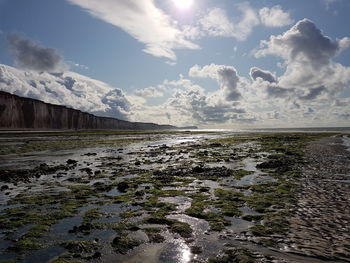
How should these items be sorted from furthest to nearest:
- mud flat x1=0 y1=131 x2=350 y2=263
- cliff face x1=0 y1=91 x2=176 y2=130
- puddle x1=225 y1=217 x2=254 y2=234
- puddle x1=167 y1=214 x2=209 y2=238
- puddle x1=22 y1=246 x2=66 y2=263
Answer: cliff face x1=0 y1=91 x2=176 y2=130
puddle x1=225 y1=217 x2=254 y2=234
puddle x1=167 y1=214 x2=209 y2=238
mud flat x1=0 y1=131 x2=350 y2=263
puddle x1=22 y1=246 x2=66 y2=263

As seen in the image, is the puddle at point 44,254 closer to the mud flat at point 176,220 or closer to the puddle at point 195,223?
the mud flat at point 176,220

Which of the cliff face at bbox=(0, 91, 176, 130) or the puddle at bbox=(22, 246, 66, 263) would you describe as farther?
the cliff face at bbox=(0, 91, 176, 130)

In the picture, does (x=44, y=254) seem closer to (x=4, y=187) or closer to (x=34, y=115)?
(x=4, y=187)

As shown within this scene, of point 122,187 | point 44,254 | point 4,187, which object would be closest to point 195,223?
point 44,254

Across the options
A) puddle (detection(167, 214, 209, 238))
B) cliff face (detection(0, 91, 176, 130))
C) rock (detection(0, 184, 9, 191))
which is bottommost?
rock (detection(0, 184, 9, 191))

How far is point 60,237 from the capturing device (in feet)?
26.8

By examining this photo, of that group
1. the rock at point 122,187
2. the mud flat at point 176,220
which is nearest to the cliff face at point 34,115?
the mud flat at point 176,220

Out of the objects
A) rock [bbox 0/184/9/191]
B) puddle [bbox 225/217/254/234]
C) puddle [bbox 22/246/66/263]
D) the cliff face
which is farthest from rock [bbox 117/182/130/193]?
the cliff face

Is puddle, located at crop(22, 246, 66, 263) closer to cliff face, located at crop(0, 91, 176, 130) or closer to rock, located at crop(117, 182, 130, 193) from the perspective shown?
rock, located at crop(117, 182, 130, 193)

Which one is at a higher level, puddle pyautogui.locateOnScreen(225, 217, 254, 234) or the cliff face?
the cliff face

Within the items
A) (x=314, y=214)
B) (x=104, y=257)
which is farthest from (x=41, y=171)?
(x=314, y=214)

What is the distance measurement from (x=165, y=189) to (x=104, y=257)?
820 centimetres

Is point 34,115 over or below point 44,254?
over

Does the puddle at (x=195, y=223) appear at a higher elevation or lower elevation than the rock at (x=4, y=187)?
higher
